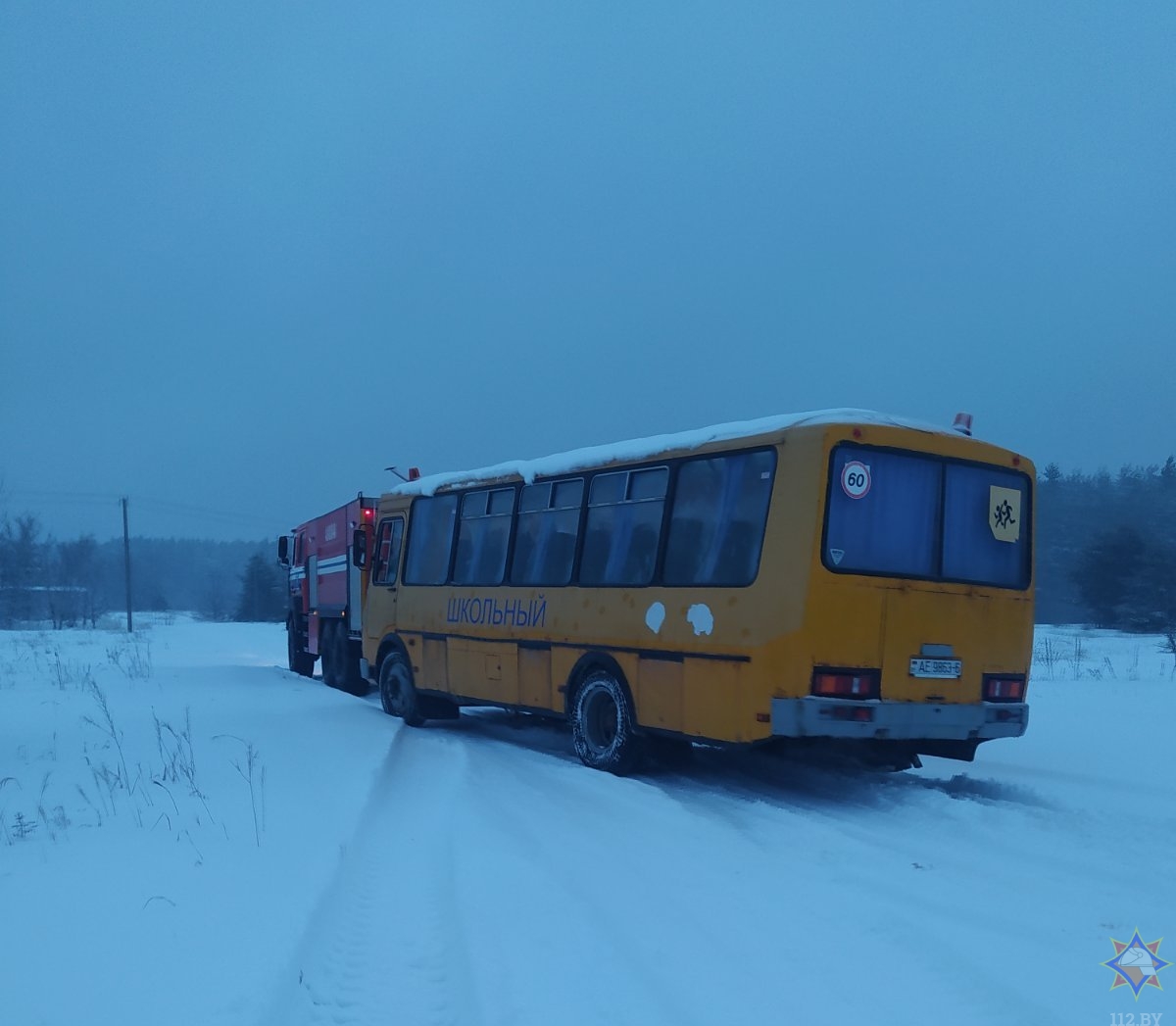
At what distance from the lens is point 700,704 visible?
8.38 meters

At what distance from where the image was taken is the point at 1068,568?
217ft

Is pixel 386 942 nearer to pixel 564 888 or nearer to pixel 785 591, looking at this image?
pixel 564 888

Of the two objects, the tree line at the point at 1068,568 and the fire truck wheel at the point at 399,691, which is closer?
the fire truck wheel at the point at 399,691

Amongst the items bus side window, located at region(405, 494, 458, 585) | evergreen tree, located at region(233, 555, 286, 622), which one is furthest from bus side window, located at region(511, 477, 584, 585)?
evergreen tree, located at region(233, 555, 286, 622)

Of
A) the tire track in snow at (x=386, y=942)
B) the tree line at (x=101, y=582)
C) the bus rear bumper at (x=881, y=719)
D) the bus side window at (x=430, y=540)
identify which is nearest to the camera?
the tire track in snow at (x=386, y=942)

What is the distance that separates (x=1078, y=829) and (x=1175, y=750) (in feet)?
14.3

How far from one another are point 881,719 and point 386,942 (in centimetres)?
427

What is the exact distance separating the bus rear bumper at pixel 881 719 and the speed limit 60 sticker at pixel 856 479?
1.52m

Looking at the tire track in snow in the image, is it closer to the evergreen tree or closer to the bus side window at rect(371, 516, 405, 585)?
the bus side window at rect(371, 516, 405, 585)

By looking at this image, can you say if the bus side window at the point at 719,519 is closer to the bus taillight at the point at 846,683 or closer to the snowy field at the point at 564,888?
the bus taillight at the point at 846,683

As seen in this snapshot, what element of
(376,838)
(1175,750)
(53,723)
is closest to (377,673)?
(53,723)

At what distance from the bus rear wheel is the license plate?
2.53 m

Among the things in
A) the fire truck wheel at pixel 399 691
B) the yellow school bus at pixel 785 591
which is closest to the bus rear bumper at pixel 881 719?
the yellow school bus at pixel 785 591

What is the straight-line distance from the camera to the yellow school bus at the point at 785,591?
25.0ft
